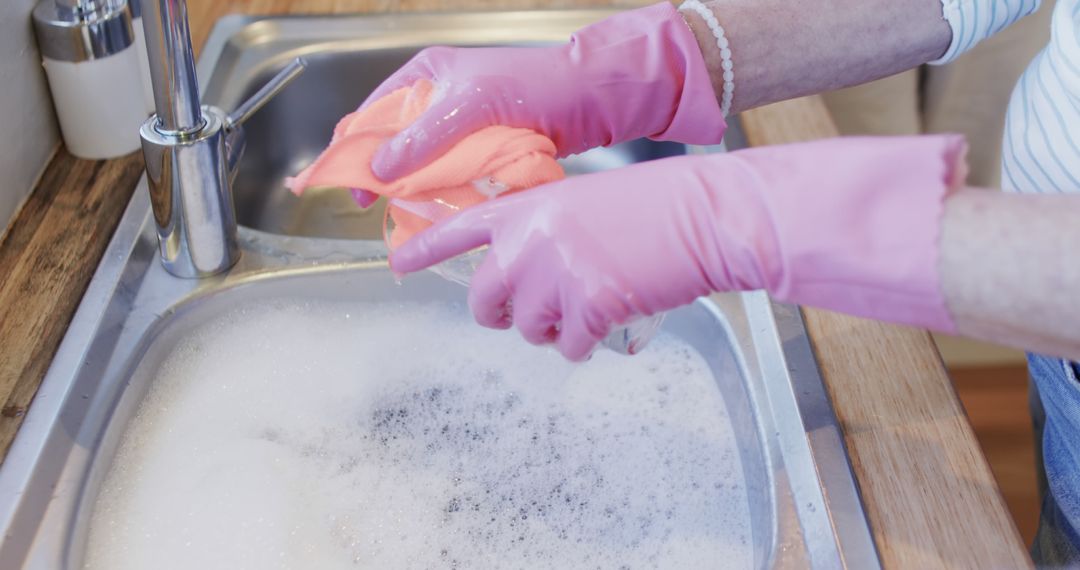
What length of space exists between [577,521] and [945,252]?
35cm

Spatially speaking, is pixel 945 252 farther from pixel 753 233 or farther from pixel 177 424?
pixel 177 424

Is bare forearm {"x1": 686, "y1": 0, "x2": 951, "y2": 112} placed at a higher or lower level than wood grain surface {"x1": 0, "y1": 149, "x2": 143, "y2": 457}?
higher

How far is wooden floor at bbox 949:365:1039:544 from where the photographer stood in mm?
1766

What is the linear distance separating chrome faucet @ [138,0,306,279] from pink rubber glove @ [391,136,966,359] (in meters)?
0.26

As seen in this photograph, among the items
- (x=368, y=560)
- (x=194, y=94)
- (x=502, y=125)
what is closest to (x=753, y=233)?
(x=502, y=125)

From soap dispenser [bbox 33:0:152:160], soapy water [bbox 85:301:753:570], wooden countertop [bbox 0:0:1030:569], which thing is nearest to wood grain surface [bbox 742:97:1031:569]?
wooden countertop [bbox 0:0:1030:569]

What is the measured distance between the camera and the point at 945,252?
0.50 m

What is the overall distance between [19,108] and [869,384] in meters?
0.74

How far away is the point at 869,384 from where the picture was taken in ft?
2.40

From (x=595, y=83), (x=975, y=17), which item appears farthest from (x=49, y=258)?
(x=975, y=17)

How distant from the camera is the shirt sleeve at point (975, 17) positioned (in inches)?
29.7

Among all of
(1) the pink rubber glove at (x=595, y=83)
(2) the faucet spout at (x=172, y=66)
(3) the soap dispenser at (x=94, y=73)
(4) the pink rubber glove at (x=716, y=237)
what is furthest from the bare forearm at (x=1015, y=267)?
(3) the soap dispenser at (x=94, y=73)

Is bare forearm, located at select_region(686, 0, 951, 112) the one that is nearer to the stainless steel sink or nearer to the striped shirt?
the striped shirt

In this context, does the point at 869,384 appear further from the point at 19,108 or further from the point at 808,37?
the point at 19,108
